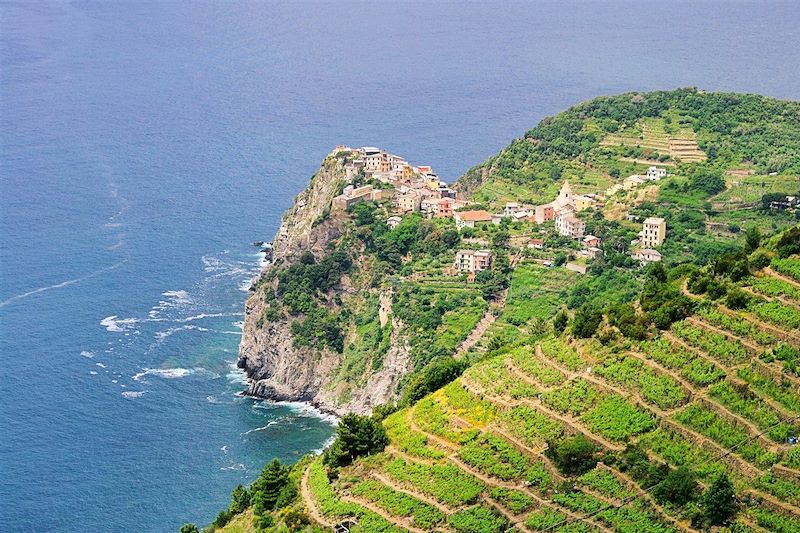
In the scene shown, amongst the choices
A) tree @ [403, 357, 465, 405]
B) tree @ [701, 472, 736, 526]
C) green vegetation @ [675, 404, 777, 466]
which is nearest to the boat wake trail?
tree @ [403, 357, 465, 405]

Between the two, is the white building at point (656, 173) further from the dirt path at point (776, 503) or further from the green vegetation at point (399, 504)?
the dirt path at point (776, 503)

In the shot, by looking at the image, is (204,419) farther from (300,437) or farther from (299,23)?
(299,23)

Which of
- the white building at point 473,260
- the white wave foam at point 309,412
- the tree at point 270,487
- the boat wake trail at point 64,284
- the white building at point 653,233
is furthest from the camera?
the boat wake trail at point 64,284

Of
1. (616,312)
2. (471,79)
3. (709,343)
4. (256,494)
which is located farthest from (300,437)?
(471,79)

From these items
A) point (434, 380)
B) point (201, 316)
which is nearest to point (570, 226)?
point (201, 316)

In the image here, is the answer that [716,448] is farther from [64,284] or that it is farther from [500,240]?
[64,284]

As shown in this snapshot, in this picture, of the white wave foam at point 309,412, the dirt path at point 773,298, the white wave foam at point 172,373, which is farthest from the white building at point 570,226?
the dirt path at point 773,298

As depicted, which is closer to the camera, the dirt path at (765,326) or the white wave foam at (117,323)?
the dirt path at (765,326)
